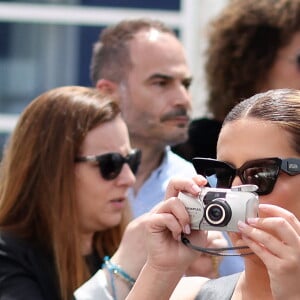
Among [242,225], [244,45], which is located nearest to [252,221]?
[242,225]

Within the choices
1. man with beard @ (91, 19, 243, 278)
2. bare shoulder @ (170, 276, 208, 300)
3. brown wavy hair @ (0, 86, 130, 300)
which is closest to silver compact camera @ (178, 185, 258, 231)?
bare shoulder @ (170, 276, 208, 300)

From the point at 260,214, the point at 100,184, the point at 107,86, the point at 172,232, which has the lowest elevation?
the point at 100,184

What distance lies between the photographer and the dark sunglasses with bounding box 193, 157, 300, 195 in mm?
2020

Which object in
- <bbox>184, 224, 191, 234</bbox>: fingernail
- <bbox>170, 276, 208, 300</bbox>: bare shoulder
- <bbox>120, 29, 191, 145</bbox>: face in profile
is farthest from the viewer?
<bbox>120, 29, 191, 145</bbox>: face in profile

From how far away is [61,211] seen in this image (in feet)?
10.1

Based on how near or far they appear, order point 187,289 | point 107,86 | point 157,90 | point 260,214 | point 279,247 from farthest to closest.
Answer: point 107,86 < point 157,90 < point 187,289 < point 260,214 < point 279,247

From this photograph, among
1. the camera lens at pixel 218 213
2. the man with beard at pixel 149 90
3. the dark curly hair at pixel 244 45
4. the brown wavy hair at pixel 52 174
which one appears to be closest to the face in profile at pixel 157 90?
the man with beard at pixel 149 90

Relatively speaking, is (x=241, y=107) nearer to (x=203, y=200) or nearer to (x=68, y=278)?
(x=203, y=200)

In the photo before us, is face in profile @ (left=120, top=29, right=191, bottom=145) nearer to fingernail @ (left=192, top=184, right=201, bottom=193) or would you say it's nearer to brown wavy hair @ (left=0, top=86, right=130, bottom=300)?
brown wavy hair @ (left=0, top=86, right=130, bottom=300)

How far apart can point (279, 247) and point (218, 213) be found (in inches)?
8.0

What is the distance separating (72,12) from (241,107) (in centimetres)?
403

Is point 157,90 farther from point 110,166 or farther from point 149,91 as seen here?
point 110,166

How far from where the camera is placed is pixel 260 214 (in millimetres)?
1968

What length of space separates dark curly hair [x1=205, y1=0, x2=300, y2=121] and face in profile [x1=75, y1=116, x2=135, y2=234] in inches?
42.3
